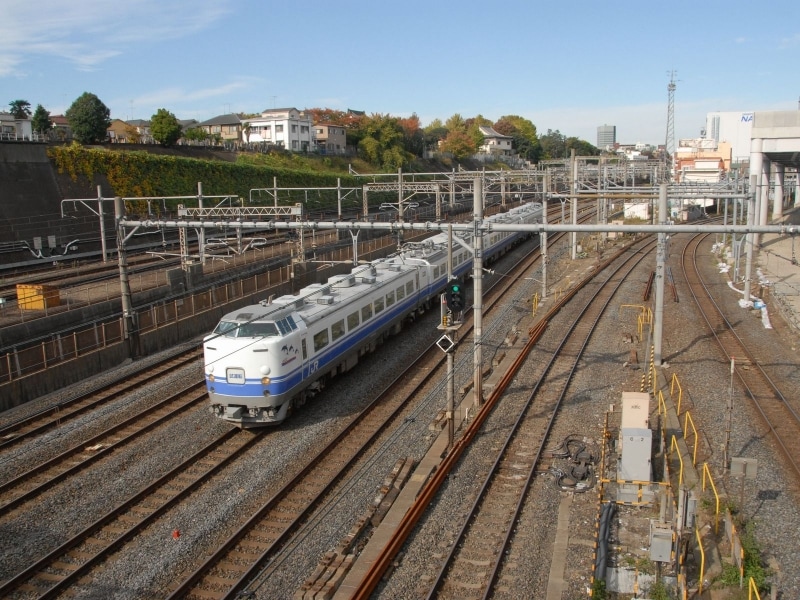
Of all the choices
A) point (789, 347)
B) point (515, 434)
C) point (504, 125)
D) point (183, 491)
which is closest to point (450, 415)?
point (515, 434)

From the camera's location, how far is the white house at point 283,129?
Result: 267 ft

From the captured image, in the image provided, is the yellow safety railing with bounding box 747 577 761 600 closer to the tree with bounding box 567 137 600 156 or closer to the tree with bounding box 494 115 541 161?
the tree with bounding box 494 115 541 161

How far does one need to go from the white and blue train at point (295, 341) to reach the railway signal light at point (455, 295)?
3653mm

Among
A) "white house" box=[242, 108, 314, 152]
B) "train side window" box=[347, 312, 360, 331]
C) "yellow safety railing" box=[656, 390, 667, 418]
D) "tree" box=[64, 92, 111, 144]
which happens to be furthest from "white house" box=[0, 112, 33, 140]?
"yellow safety railing" box=[656, 390, 667, 418]

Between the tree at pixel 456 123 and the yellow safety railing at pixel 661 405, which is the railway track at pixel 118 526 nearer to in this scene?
the yellow safety railing at pixel 661 405

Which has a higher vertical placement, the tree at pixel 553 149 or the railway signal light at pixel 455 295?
the tree at pixel 553 149

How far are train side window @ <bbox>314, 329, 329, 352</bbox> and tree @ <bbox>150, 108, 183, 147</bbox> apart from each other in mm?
46861

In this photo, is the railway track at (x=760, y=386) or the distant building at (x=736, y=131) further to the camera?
the distant building at (x=736, y=131)

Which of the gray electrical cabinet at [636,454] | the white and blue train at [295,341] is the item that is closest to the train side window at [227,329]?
the white and blue train at [295,341]

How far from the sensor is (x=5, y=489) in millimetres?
12305

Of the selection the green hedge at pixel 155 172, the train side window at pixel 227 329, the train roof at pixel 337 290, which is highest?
the green hedge at pixel 155 172

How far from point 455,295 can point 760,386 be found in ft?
28.3

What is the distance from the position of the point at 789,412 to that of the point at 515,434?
20.1ft

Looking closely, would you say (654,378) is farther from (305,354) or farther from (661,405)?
(305,354)
